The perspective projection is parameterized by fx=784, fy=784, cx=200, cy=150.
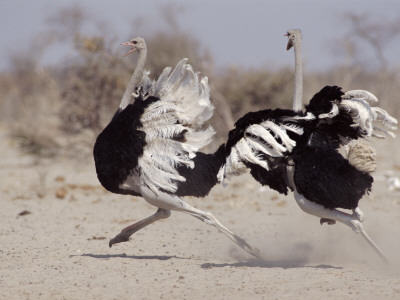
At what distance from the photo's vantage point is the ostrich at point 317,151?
235 inches

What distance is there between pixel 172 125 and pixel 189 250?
1368mm

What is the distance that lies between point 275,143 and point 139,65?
7.16 feet

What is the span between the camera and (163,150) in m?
6.67

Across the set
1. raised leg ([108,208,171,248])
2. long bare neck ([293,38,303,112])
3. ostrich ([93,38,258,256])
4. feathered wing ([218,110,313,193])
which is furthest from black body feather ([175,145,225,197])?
long bare neck ([293,38,303,112])

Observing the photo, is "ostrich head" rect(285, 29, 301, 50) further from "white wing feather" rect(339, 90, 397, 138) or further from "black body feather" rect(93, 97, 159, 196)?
"black body feather" rect(93, 97, 159, 196)

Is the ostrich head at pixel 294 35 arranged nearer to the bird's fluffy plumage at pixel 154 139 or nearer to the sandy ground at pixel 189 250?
the bird's fluffy plumage at pixel 154 139

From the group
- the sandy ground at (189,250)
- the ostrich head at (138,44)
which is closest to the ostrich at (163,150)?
the sandy ground at (189,250)

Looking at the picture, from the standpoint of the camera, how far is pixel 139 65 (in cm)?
764

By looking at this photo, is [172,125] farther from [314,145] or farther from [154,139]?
[314,145]

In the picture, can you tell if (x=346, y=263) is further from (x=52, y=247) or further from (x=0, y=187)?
(x=0, y=187)

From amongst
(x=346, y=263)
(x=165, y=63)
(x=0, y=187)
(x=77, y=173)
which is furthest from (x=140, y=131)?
(x=165, y=63)

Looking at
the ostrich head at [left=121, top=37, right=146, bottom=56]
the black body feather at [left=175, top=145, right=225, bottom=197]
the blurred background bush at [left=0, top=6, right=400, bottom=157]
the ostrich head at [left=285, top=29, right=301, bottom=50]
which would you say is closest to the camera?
the black body feather at [left=175, top=145, right=225, bottom=197]

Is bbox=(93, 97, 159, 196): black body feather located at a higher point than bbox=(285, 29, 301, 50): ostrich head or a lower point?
lower

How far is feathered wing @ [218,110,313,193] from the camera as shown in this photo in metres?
6.05
